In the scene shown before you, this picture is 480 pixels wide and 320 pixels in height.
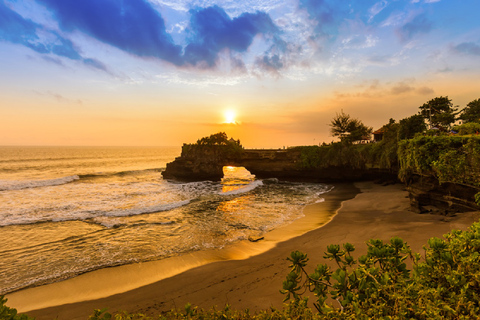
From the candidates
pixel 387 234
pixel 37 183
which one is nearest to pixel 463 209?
pixel 387 234

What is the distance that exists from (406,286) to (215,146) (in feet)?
113

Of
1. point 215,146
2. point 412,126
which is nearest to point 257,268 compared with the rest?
point 412,126

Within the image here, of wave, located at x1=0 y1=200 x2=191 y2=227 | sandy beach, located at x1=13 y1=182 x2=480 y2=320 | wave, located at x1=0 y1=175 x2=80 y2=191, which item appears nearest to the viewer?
sandy beach, located at x1=13 y1=182 x2=480 y2=320

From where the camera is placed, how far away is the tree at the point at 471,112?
1244 inches

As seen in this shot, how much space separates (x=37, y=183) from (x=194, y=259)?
110 feet

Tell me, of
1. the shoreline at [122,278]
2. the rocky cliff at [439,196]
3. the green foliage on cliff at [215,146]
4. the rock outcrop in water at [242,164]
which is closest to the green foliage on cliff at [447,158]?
the rocky cliff at [439,196]

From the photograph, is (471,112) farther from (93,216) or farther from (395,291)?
(93,216)

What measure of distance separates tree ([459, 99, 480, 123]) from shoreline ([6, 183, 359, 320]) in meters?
37.0

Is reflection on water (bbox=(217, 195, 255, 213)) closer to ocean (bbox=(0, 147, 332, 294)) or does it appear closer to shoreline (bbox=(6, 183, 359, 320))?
ocean (bbox=(0, 147, 332, 294))

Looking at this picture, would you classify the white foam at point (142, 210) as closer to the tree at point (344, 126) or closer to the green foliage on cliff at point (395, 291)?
the green foliage on cliff at point (395, 291)

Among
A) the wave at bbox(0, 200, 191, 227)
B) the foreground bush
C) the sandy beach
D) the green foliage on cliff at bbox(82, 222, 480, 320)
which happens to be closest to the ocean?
the wave at bbox(0, 200, 191, 227)

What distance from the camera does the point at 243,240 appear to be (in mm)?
11297

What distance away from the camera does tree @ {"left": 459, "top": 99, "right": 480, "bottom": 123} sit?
31606 millimetres

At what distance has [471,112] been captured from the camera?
1302 inches
